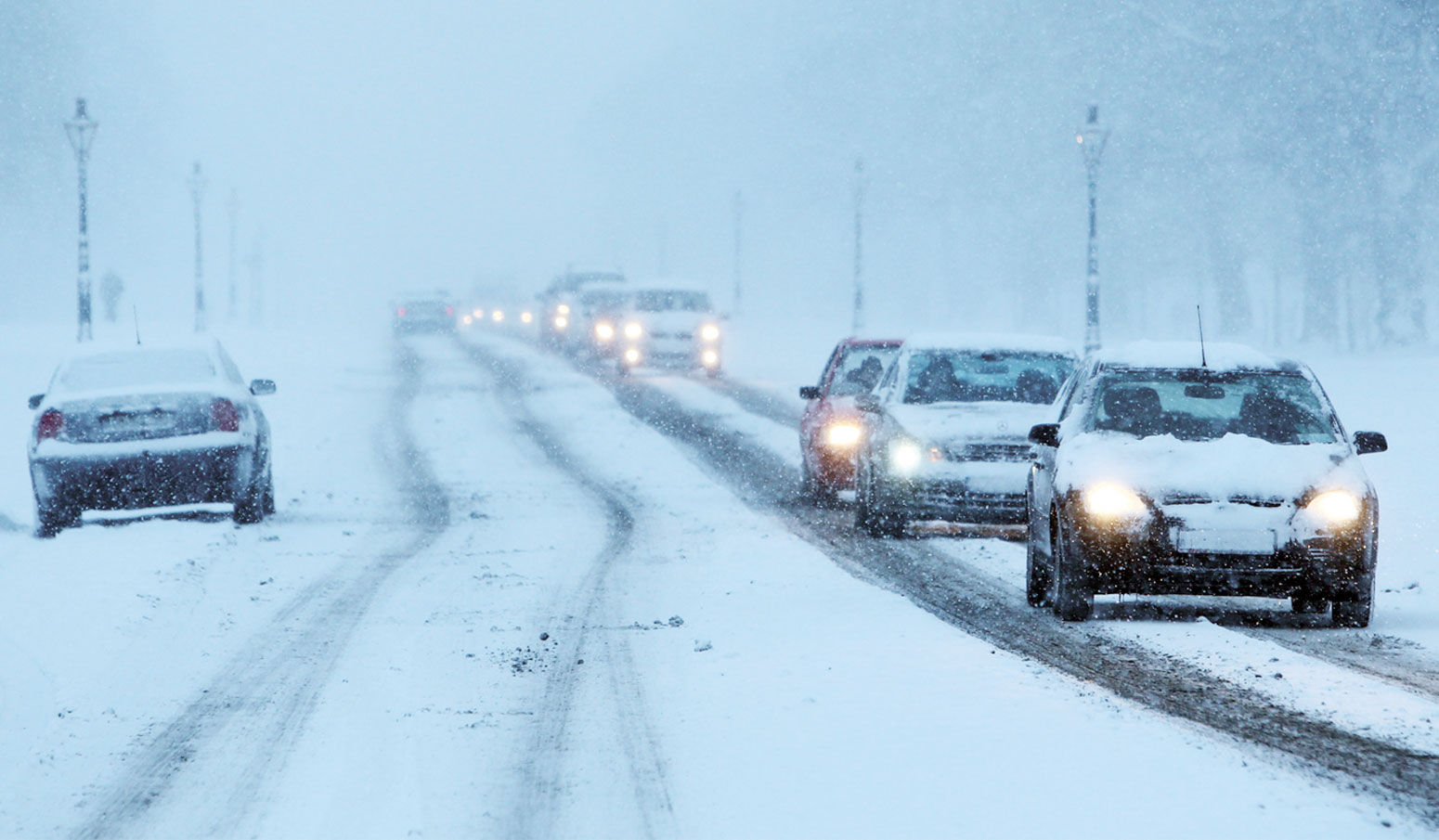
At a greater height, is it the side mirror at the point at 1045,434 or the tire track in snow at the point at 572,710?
the side mirror at the point at 1045,434

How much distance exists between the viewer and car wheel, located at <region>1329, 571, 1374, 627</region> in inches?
403

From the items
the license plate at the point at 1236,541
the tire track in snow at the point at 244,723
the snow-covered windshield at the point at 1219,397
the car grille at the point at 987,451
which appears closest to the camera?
the tire track in snow at the point at 244,723

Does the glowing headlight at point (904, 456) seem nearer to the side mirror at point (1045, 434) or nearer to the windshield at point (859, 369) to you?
the side mirror at point (1045, 434)

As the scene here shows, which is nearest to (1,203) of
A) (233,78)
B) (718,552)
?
(718,552)

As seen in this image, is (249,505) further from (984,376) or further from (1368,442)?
(1368,442)

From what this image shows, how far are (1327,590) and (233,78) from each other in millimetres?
181753

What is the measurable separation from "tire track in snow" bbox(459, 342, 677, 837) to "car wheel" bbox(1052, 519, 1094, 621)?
2.43 metres

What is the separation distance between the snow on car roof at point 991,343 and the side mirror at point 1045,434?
15.2 ft

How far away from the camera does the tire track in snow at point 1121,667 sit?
6.71 m

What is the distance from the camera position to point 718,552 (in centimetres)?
1415

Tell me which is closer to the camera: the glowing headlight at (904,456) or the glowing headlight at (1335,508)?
the glowing headlight at (1335,508)

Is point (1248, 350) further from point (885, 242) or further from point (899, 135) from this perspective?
point (885, 242)

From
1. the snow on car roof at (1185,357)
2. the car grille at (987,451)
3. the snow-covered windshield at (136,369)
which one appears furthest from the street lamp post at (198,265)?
the snow on car roof at (1185,357)

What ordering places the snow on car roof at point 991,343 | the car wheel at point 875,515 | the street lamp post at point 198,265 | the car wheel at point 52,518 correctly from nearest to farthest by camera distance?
the car wheel at point 875,515
the car wheel at point 52,518
the snow on car roof at point 991,343
the street lamp post at point 198,265
